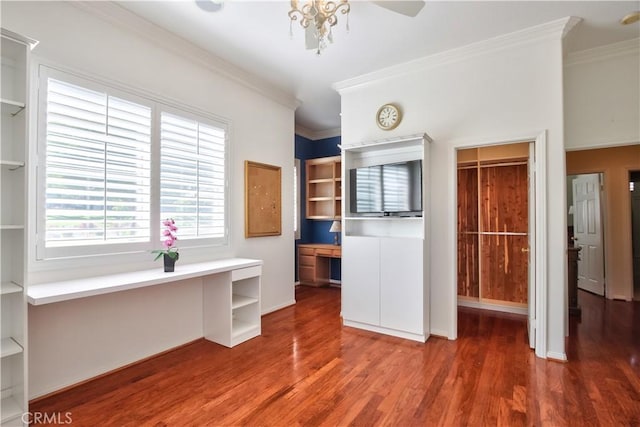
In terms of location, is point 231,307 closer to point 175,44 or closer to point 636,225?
Answer: point 175,44

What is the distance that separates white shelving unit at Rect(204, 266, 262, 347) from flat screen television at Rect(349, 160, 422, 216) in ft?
4.79

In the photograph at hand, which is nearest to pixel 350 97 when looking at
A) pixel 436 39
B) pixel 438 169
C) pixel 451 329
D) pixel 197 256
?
pixel 436 39

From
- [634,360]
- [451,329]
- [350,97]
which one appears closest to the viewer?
[634,360]

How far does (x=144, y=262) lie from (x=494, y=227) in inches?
170

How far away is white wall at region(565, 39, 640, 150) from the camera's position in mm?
3043

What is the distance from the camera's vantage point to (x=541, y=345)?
281 centimetres

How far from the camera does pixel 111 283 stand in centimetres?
227

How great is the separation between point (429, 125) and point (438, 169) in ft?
1.68

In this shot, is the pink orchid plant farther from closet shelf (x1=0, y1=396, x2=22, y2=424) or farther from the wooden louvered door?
the wooden louvered door

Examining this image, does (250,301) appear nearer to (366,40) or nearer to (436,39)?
(366,40)

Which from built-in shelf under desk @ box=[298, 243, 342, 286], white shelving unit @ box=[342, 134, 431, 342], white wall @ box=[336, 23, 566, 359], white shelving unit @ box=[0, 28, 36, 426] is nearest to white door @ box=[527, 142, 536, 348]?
white wall @ box=[336, 23, 566, 359]

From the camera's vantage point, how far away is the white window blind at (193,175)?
302cm

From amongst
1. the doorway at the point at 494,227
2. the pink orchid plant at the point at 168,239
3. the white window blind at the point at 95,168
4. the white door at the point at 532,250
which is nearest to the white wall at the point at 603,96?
the white door at the point at 532,250

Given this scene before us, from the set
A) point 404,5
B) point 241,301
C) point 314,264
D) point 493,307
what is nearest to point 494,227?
point 493,307
